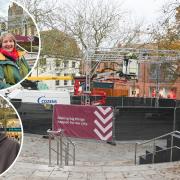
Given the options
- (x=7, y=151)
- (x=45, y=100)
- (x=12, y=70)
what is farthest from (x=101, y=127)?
(x=12, y=70)

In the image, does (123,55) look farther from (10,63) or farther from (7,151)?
(10,63)

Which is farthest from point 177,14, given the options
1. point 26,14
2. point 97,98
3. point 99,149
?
point 26,14

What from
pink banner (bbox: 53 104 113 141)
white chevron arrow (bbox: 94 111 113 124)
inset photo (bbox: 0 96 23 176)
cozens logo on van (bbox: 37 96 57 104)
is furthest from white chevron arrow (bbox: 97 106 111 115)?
inset photo (bbox: 0 96 23 176)

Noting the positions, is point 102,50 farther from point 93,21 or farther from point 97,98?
point 93,21

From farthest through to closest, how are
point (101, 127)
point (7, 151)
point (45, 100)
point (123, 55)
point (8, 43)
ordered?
point (123, 55) → point (45, 100) → point (101, 127) → point (7, 151) → point (8, 43)

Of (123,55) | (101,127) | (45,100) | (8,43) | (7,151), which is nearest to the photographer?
(8,43)

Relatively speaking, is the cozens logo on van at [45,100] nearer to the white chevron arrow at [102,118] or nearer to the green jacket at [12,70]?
the white chevron arrow at [102,118]

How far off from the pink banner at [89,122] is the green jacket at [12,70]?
11512mm

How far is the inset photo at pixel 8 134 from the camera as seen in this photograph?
8.00 feet

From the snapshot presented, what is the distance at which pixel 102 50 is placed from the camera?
20.7 metres

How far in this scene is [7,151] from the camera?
2711 millimetres

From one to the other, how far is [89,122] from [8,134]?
37.9 ft

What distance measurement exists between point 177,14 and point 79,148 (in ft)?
28.9

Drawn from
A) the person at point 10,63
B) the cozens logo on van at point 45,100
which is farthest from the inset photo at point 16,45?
the cozens logo on van at point 45,100
